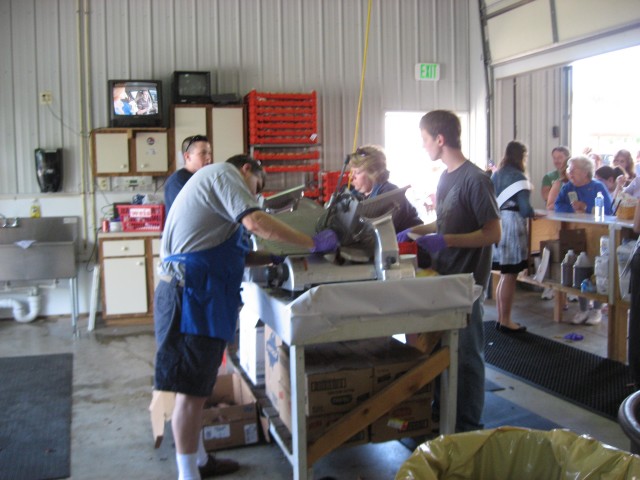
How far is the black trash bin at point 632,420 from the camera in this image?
1306mm

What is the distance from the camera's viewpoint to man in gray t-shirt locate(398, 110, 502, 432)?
265 centimetres

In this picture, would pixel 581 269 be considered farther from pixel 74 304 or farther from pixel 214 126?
pixel 74 304

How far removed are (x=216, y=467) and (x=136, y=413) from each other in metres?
0.92

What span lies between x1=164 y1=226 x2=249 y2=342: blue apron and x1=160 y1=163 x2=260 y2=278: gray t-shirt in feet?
0.11

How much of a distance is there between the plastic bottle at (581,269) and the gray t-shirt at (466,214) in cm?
211

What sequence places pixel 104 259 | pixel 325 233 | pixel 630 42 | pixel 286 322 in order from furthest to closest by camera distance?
pixel 104 259 < pixel 630 42 < pixel 325 233 < pixel 286 322

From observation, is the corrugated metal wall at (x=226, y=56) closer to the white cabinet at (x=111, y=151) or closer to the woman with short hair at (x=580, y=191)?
the white cabinet at (x=111, y=151)

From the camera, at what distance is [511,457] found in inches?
60.6

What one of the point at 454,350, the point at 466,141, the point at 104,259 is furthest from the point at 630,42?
the point at 104,259

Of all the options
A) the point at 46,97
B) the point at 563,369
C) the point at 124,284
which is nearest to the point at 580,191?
the point at 563,369

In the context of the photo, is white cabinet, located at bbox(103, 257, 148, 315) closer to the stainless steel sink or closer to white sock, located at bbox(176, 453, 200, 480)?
the stainless steel sink

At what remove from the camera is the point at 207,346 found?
2363 millimetres

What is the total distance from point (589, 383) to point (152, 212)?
3.74 metres

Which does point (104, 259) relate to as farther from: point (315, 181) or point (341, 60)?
point (341, 60)
